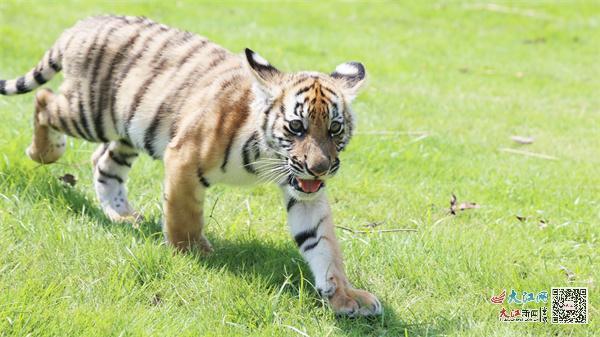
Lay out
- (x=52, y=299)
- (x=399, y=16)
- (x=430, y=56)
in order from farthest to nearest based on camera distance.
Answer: (x=399, y=16) → (x=430, y=56) → (x=52, y=299)

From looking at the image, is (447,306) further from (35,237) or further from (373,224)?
(35,237)

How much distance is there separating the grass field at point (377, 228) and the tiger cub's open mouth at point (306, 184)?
0.44 metres

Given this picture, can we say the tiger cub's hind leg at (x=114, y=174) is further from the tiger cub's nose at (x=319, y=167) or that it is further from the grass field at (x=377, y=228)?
the tiger cub's nose at (x=319, y=167)

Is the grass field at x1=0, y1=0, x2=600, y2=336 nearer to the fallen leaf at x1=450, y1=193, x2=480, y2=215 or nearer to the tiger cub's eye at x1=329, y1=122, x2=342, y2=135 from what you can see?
the fallen leaf at x1=450, y1=193, x2=480, y2=215

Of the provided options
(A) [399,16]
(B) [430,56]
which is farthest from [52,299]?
(A) [399,16]

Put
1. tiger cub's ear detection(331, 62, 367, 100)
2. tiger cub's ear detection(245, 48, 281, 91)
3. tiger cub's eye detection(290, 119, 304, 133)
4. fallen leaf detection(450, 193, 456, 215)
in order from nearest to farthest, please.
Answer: tiger cub's eye detection(290, 119, 304, 133) → tiger cub's ear detection(245, 48, 281, 91) → tiger cub's ear detection(331, 62, 367, 100) → fallen leaf detection(450, 193, 456, 215)

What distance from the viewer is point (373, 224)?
4.74 m

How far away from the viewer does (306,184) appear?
3605 millimetres

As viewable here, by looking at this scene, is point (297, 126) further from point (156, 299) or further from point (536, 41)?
point (536, 41)

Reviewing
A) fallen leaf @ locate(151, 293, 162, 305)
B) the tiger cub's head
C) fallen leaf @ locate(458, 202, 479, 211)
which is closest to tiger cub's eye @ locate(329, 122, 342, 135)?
the tiger cub's head

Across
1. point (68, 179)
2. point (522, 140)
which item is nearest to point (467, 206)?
point (522, 140)

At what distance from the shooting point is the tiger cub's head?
3.45 m

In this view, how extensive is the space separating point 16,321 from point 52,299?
0.86 ft

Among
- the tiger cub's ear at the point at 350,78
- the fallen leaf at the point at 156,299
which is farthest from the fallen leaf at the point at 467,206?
the fallen leaf at the point at 156,299
